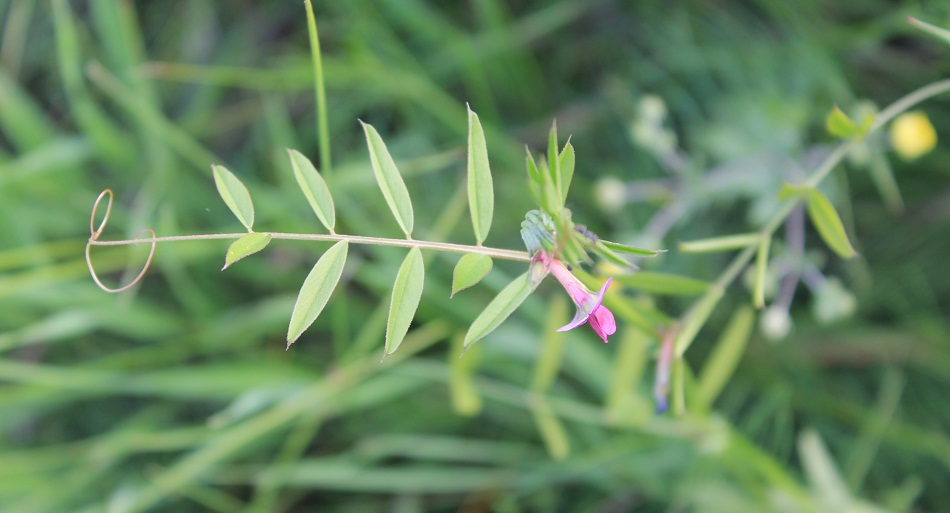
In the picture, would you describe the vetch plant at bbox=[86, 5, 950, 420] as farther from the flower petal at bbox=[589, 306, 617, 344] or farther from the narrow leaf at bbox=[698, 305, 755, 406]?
the narrow leaf at bbox=[698, 305, 755, 406]

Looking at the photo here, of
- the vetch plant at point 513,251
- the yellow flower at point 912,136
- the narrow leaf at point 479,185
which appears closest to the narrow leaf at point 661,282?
the vetch plant at point 513,251

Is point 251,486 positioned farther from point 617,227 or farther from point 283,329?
point 617,227

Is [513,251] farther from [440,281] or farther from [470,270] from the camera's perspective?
[440,281]

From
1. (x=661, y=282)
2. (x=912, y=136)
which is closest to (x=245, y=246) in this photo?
(x=661, y=282)

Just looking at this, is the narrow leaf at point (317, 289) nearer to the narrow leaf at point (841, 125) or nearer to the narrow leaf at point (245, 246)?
the narrow leaf at point (245, 246)

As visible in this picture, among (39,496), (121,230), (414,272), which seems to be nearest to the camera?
(414,272)

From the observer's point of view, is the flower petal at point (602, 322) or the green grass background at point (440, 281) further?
the green grass background at point (440, 281)

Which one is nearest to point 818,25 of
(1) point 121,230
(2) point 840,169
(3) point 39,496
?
(2) point 840,169
